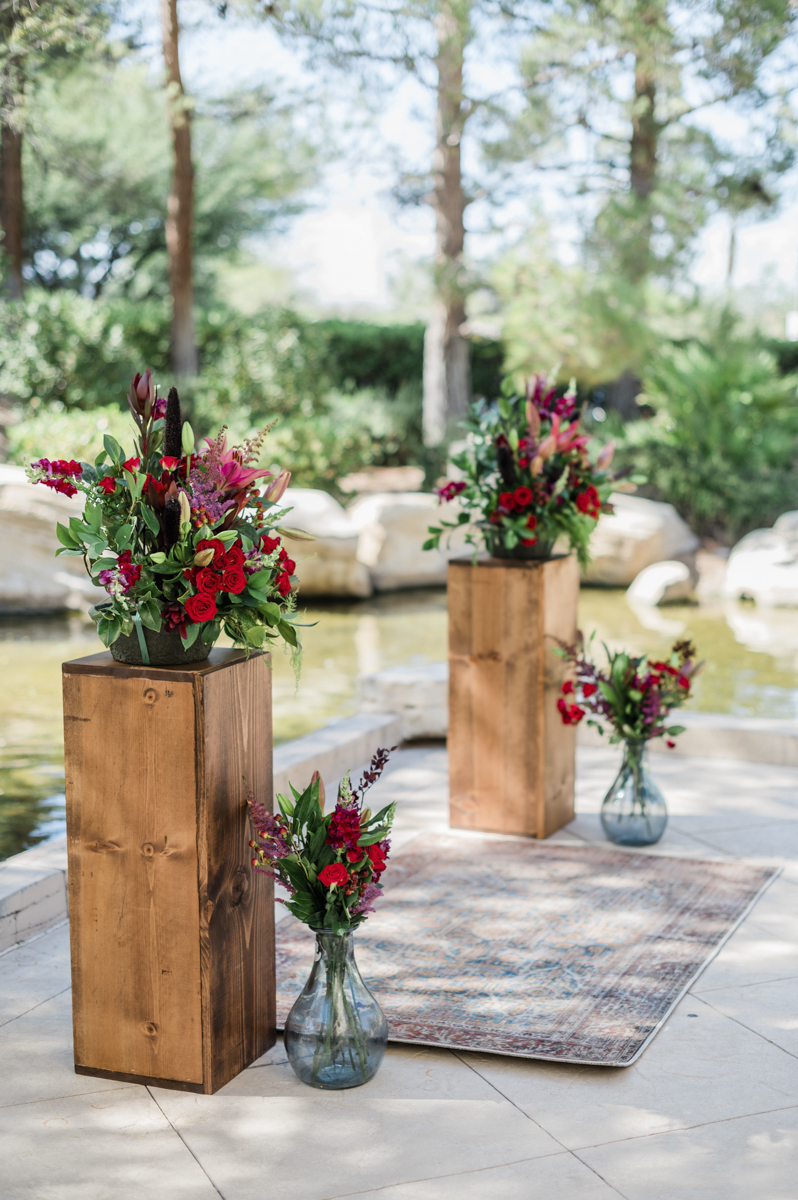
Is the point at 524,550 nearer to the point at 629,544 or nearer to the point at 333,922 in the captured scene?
the point at 333,922

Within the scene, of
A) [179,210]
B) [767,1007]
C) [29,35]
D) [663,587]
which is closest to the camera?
[767,1007]

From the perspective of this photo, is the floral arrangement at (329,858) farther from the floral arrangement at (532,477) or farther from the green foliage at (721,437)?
the green foliage at (721,437)

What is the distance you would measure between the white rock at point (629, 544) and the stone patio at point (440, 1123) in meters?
7.27

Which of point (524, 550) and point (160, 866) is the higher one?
point (524, 550)

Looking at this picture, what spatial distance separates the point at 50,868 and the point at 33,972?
359 millimetres

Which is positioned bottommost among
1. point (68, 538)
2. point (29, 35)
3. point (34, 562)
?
point (34, 562)

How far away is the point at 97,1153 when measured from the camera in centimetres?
224

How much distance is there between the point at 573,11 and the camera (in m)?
9.97

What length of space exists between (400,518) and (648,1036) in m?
7.32

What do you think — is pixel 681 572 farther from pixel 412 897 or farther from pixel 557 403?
pixel 412 897

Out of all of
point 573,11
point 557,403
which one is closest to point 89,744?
point 557,403

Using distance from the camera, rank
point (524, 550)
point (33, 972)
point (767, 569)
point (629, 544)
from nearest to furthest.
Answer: point (33, 972), point (524, 550), point (767, 569), point (629, 544)

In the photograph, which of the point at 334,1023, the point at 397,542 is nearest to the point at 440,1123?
the point at 334,1023

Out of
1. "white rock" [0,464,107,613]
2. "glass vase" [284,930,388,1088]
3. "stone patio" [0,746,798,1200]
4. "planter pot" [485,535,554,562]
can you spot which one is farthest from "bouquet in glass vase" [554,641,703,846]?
"white rock" [0,464,107,613]
